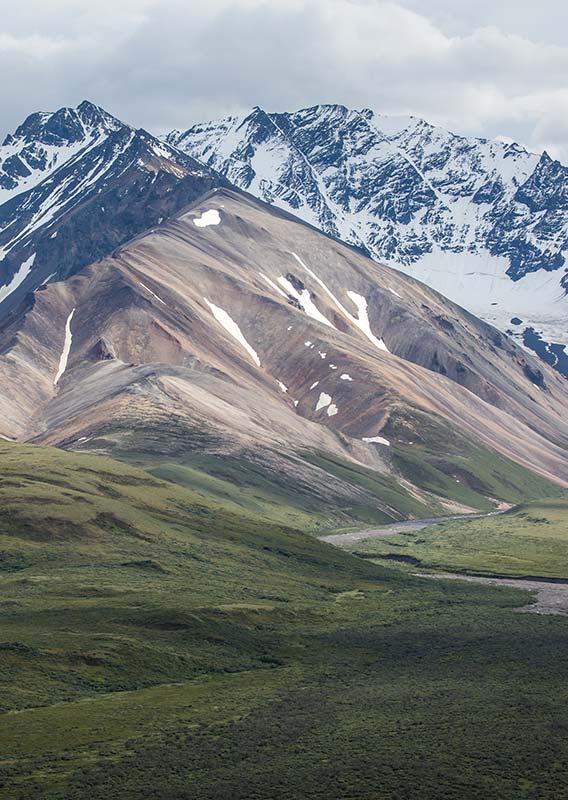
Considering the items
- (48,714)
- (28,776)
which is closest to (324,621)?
(48,714)

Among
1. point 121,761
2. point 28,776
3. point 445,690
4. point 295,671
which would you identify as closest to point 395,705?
point 445,690

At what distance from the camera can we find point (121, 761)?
388 feet

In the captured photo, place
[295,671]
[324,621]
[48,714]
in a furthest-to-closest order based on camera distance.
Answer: [324,621] → [295,671] → [48,714]

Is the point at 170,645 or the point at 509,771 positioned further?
the point at 170,645

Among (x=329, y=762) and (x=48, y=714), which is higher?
(x=329, y=762)

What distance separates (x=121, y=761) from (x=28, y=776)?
8972mm

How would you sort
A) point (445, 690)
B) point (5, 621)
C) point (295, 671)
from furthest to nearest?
point (5, 621) → point (295, 671) → point (445, 690)

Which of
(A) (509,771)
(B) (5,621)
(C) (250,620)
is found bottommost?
(B) (5,621)

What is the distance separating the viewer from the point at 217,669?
15562 centimetres

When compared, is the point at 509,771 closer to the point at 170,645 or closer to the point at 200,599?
the point at 170,645

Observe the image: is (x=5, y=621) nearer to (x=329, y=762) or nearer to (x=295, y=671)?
(x=295, y=671)

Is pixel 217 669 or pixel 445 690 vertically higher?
pixel 445 690

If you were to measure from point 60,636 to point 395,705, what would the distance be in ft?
139

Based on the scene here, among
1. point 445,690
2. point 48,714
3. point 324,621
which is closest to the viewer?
point 48,714
